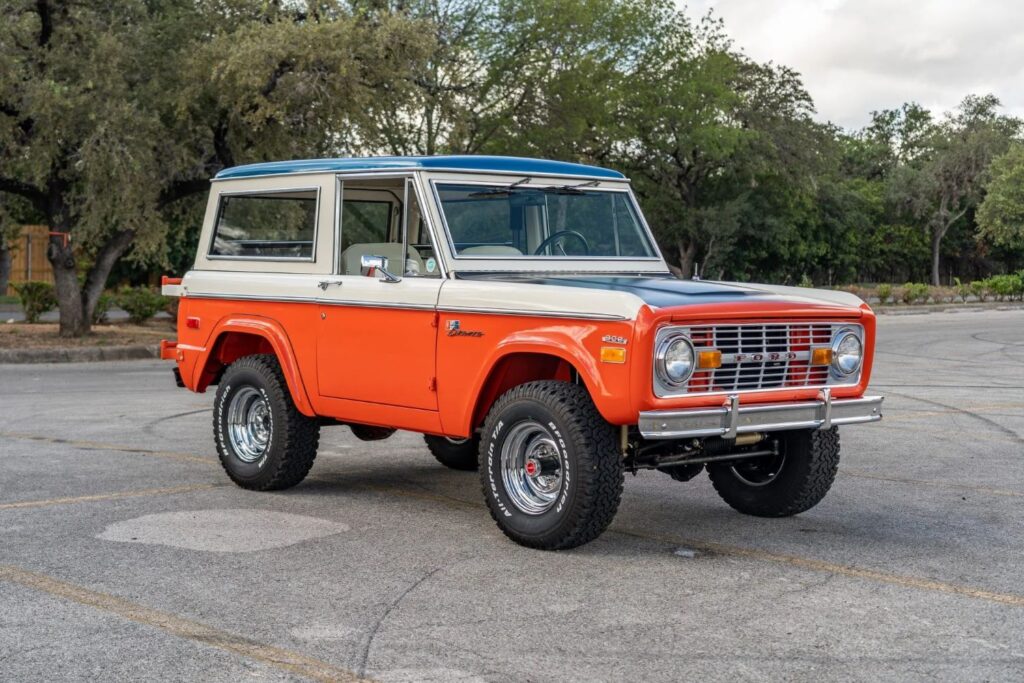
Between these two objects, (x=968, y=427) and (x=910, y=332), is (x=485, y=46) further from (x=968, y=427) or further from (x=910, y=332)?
(x=968, y=427)

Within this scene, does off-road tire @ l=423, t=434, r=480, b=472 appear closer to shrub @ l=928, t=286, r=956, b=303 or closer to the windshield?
the windshield

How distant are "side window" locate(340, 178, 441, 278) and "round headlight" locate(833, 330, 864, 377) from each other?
2357 mm

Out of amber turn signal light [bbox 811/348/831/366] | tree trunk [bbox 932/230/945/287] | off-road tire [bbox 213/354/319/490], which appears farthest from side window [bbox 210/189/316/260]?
tree trunk [bbox 932/230/945/287]

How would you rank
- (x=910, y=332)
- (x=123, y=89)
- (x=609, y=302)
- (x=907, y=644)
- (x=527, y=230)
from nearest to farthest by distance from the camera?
1. (x=907, y=644)
2. (x=609, y=302)
3. (x=527, y=230)
4. (x=123, y=89)
5. (x=910, y=332)

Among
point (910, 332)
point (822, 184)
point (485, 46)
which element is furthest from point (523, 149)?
point (822, 184)

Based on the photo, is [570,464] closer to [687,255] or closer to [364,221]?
[364,221]

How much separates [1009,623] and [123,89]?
61.2ft

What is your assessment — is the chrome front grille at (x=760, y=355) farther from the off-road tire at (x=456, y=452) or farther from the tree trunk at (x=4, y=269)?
the tree trunk at (x=4, y=269)

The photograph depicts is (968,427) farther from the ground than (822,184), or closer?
closer

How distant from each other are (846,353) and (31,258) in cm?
4372

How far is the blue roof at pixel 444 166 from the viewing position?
7605 mm

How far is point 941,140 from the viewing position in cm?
7869

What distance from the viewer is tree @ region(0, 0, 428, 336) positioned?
20.7 metres

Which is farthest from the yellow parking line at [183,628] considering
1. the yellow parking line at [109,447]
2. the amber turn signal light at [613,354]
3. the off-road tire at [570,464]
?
the yellow parking line at [109,447]
